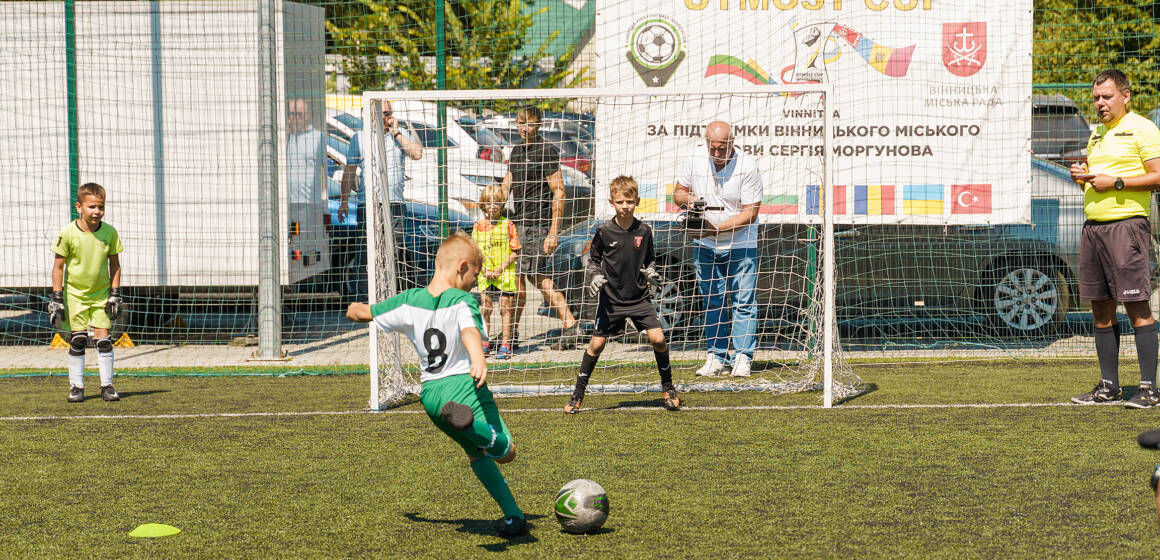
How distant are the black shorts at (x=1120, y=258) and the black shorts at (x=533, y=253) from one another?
4.25 metres

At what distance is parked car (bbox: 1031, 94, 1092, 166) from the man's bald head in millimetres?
3620

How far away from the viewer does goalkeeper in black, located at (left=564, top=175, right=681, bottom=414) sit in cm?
712

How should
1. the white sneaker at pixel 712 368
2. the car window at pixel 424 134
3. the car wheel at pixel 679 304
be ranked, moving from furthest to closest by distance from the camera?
the car window at pixel 424 134, the car wheel at pixel 679 304, the white sneaker at pixel 712 368

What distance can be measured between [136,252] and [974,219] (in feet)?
25.7

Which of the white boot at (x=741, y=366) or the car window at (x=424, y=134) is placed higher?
the car window at (x=424, y=134)

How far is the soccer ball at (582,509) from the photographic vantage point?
4.34 m

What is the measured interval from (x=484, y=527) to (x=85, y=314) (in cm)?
486

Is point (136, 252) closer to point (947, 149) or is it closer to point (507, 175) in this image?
point (507, 175)

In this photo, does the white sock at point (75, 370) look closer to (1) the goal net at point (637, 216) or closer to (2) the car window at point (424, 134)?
(1) the goal net at point (637, 216)

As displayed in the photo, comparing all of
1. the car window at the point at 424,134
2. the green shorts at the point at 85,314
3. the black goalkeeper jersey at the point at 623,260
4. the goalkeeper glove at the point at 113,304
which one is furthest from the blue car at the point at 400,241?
the green shorts at the point at 85,314

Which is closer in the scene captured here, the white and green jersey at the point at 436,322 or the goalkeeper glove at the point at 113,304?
the white and green jersey at the point at 436,322

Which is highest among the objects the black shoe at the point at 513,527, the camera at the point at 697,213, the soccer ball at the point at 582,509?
the camera at the point at 697,213

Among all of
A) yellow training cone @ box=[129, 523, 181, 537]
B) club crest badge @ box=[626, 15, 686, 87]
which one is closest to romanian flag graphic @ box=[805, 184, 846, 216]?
club crest badge @ box=[626, 15, 686, 87]

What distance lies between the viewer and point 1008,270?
10422 millimetres
